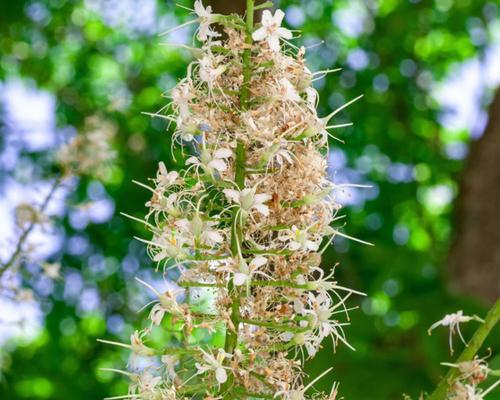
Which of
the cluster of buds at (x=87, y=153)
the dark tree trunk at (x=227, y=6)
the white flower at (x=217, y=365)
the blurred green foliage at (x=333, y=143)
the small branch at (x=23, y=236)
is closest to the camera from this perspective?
the white flower at (x=217, y=365)

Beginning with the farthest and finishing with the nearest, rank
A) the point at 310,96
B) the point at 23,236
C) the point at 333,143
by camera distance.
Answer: the point at 333,143
the point at 23,236
the point at 310,96

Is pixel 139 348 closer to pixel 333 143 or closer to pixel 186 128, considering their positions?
pixel 186 128

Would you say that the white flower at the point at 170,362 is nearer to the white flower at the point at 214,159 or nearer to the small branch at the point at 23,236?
the white flower at the point at 214,159

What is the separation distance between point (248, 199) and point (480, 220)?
104 inches

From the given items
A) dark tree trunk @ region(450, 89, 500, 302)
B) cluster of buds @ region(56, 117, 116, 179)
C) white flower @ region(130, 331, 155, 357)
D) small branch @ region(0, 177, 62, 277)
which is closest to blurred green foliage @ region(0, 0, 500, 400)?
dark tree trunk @ region(450, 89, 500, 302)

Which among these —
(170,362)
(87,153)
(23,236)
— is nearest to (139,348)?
(170,362)

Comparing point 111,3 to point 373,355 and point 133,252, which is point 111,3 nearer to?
point 133,252

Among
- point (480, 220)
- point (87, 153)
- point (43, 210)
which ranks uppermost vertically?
point (43, 210)

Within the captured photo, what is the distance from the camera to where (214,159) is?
2.87ft

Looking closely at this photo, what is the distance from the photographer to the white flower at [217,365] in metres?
0.83

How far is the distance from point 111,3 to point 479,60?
1696mm

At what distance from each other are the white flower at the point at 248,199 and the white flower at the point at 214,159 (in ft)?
0.12

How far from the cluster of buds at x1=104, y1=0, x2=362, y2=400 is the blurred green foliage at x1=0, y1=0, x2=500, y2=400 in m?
1.75

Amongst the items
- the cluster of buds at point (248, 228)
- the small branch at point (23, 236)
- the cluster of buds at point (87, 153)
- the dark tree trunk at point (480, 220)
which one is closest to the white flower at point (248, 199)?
the cluster of buds at point (248, 228)
